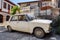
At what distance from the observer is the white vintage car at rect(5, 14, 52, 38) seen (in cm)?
749

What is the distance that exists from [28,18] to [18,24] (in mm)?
953

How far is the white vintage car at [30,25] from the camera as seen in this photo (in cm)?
749

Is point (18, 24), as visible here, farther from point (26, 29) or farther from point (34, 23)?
point (34, 23)

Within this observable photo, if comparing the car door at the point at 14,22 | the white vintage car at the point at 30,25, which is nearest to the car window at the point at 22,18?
the white vintage car at the point at 30,25

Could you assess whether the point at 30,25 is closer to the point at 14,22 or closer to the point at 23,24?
the point at 23,24

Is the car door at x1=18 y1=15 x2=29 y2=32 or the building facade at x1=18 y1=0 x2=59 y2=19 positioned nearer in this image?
the car door at x1=18 y1=15 x2=29 y2=32

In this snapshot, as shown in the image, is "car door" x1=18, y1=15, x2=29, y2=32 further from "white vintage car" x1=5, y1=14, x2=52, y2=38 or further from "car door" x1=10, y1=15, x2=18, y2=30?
"car door" x1=10, y1=15, x2=18, y2=30

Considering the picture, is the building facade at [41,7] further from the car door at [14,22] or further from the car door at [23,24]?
the car door at [23,24]

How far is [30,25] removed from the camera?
7961 mm

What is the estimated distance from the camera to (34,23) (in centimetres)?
777

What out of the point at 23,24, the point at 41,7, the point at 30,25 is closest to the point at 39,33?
the point at 30,25

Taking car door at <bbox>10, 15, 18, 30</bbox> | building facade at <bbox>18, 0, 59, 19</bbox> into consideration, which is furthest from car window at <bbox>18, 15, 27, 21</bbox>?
building facade at <bbox>18, 0, 59, 19</bbox>

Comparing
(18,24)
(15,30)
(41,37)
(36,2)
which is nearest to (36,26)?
(41,37)

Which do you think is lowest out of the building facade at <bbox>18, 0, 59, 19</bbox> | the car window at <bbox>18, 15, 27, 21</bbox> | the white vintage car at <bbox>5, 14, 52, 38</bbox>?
the white vintage car at <bbox>5, 14, 52, 38</bbox>
